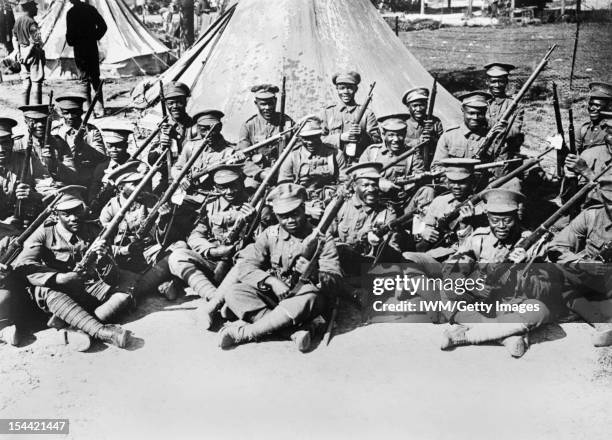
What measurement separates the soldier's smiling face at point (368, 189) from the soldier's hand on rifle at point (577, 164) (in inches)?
103

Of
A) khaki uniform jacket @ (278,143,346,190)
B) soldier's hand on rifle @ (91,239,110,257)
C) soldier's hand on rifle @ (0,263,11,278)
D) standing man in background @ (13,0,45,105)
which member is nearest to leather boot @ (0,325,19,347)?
soldier's hand on rifle @ (0,263,11,278)

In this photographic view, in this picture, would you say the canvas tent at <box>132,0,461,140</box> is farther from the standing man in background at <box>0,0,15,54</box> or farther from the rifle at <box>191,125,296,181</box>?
the standing man in background at <box>0,0,15,54</box>

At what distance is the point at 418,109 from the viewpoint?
30.1 feet

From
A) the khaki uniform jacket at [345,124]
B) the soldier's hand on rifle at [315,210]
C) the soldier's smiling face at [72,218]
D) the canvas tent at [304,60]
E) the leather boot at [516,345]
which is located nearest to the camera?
the leather boot at [516,345]

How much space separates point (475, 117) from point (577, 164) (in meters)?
1.47

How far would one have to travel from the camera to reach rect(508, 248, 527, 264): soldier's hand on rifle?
→ 20.8 ft

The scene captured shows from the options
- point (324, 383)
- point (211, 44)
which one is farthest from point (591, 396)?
point (211, 44)

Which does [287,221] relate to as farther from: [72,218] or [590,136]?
[590,136]

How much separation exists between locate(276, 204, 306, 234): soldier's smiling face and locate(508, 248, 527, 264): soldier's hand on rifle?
2167 mm

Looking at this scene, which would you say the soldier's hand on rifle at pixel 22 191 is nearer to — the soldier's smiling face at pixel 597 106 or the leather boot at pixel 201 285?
the leather boot at pixel 201 285

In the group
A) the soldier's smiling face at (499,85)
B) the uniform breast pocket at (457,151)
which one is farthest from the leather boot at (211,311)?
the soldier's smiling face at (499,85)

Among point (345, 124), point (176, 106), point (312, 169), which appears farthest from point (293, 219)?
point (176, 106)

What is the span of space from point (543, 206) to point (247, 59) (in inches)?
223

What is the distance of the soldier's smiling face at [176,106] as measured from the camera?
9.80 m
